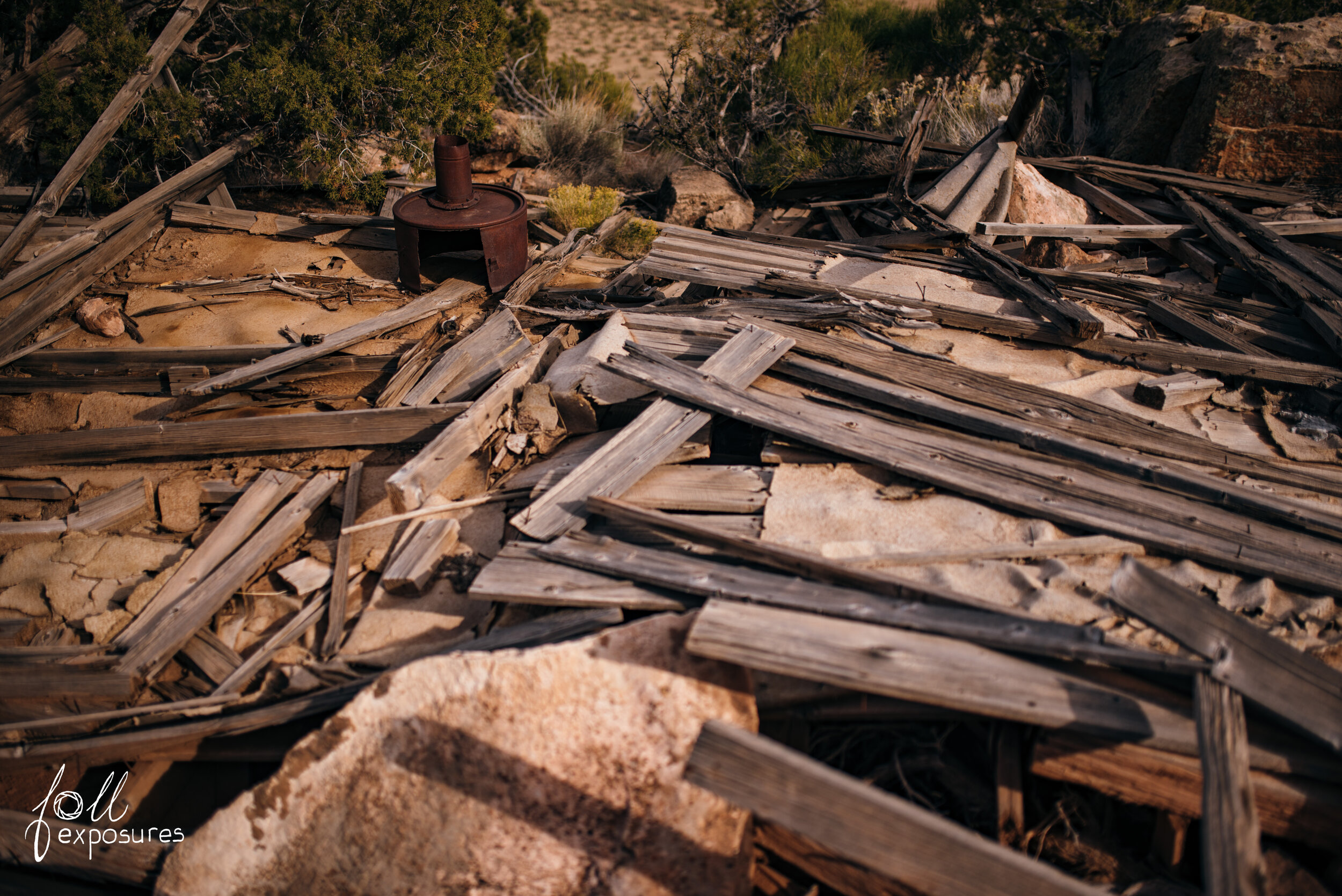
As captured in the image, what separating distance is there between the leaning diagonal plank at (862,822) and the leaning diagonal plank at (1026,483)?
67.6 inches

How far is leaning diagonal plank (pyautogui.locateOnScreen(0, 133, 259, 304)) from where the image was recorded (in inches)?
219

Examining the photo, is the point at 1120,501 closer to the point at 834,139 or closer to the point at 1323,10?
the point at 834,139

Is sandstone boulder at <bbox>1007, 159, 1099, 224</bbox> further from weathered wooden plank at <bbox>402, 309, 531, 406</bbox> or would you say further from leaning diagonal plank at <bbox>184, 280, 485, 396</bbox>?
leaning diagonal plank at <bbox>184, 280, 485, 396</bbox>

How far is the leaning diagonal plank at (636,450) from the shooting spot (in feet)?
11.0

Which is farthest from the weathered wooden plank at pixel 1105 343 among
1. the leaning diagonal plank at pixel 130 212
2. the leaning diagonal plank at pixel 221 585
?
the leaning diagonal plank at pixel 130 212

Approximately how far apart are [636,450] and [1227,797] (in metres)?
2.65

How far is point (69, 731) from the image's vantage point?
312 cm

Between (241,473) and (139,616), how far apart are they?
1.04 metres

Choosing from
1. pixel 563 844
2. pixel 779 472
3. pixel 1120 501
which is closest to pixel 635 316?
pixel 779 472

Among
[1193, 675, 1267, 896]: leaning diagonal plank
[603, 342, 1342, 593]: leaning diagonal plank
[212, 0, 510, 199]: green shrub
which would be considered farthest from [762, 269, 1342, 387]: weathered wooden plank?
[212, 0, 510, 199]: green shrub

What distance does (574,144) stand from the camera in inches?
369

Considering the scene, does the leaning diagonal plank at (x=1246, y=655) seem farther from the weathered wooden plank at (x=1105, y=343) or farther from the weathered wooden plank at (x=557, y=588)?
the weathered wooden plank at (x=1105, y=343)

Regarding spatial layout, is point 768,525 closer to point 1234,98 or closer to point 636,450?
point 636,450

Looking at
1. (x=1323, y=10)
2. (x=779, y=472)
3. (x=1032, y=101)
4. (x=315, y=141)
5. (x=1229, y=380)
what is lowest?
(x=779, y=472)
